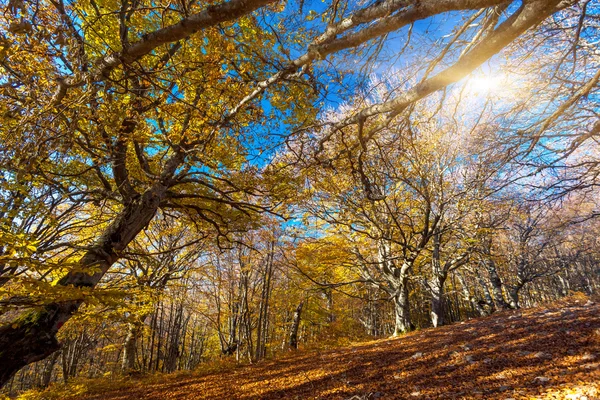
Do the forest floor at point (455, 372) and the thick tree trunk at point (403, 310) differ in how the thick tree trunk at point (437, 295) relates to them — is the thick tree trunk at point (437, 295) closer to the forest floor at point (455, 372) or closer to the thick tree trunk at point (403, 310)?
the thick tree trunk at point (403, 310)

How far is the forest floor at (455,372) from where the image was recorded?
3.05 meters

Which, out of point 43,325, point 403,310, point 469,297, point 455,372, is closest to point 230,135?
point 43,325

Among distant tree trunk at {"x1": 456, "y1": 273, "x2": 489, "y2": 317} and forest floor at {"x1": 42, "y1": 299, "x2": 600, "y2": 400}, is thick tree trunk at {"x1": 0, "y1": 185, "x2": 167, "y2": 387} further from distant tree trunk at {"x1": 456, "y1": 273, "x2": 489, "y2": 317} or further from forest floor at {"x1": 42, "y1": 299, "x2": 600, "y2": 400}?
distant tree trunk at {"x1": 456, "y1": 273, "x2": 489, "y2": 317}

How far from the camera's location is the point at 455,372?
397 centimetres

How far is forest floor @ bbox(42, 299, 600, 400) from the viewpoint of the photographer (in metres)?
3.05

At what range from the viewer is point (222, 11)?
188cm

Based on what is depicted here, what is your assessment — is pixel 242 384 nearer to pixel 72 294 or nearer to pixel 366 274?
pixel 72 294

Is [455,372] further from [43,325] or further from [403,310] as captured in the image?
[403,310]

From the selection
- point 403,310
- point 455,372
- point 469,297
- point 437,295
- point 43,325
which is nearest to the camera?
point 43,325

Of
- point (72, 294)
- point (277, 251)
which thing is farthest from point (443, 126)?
point (72, 294)

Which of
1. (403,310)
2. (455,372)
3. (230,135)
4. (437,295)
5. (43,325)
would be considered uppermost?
(230,135)

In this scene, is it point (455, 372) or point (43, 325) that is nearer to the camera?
point (43, 325)

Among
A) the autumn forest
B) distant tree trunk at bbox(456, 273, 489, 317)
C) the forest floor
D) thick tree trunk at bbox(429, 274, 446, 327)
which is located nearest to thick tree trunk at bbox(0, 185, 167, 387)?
the autumn forest

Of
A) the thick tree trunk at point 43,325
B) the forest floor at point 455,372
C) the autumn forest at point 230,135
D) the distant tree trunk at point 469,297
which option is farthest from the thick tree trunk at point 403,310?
the thick tree trunk at point 43,325
